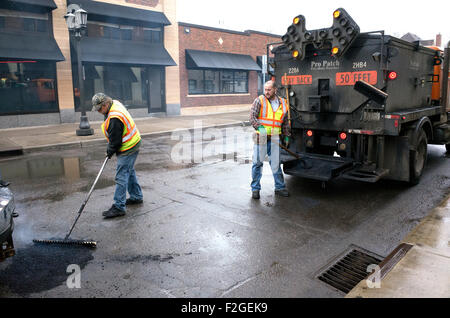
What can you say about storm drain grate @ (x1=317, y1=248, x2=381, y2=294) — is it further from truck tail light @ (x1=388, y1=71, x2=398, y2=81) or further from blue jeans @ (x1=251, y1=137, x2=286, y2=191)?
truck tail light @ (x1=388, y1=71, x2=398, y2=81)

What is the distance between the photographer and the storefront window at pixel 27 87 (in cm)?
1579

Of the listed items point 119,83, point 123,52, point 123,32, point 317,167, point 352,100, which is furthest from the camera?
point 119,83

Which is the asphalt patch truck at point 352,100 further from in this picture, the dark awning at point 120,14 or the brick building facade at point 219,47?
the brick building facade at point 219,47

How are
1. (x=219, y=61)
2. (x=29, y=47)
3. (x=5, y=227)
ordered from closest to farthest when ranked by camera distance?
(x=5, y=227) → (x=29, y=47) → (x=219, y=61)

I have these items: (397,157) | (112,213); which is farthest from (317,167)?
(112,213)

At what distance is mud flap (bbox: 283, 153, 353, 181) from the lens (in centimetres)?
640

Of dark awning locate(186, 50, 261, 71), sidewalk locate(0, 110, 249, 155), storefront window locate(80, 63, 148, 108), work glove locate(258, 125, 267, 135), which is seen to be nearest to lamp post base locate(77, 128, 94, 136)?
sidewalk locate(0, 110, 249, 155)

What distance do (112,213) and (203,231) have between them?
5.06 feet

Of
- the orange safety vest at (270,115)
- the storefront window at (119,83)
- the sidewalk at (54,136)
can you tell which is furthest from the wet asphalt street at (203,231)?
the storefront window at (119,83)

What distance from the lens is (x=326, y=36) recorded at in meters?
6.52

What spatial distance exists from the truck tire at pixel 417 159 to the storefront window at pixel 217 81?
17476 mm

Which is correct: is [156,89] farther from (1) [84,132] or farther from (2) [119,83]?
(1) [84,132]

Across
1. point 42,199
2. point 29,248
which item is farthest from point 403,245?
point 42,199

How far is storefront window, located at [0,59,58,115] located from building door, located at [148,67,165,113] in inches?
221
